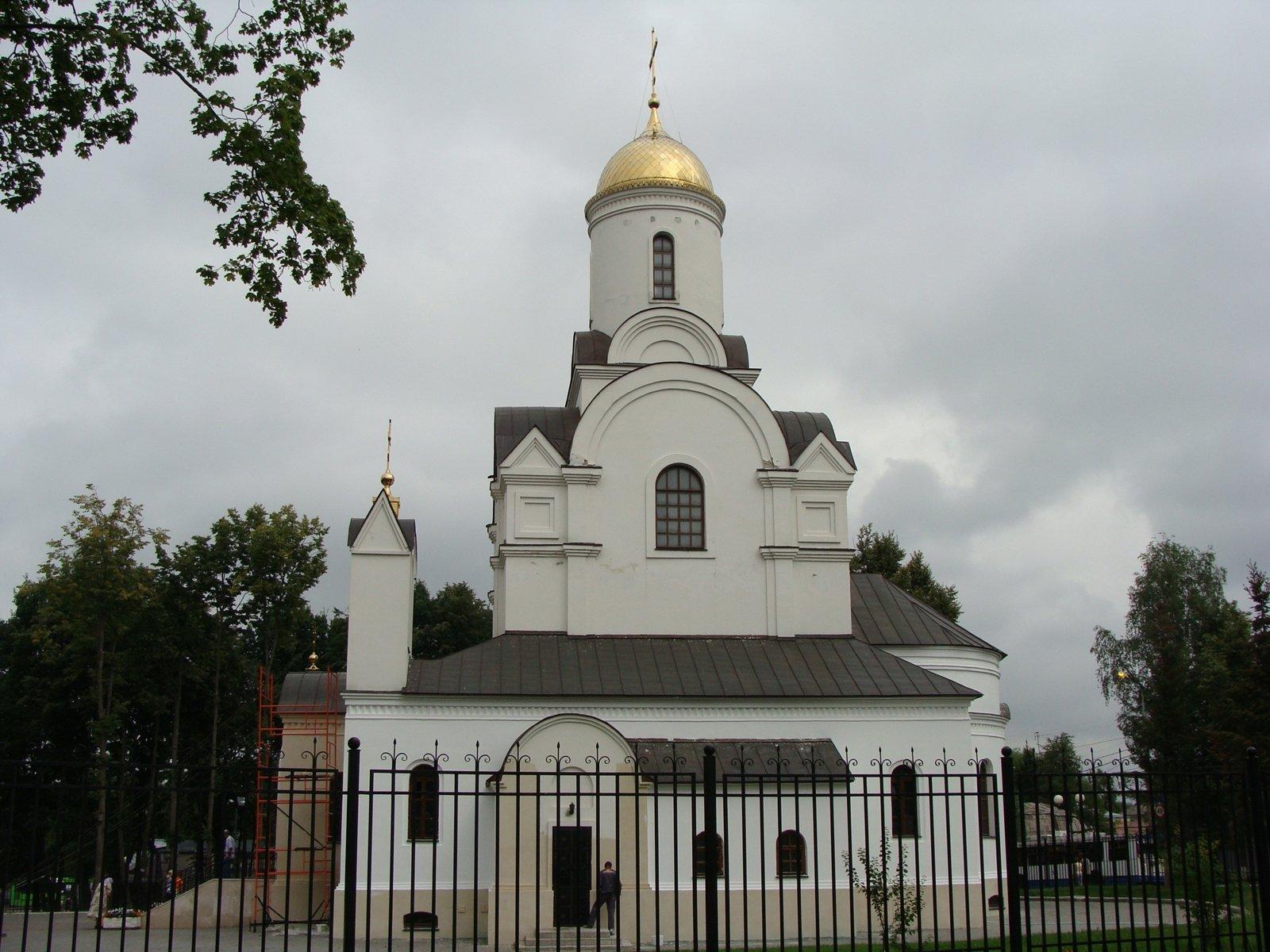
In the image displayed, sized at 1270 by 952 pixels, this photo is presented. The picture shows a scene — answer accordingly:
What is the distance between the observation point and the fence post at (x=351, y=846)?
831 cm

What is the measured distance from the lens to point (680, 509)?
22531 millimetres

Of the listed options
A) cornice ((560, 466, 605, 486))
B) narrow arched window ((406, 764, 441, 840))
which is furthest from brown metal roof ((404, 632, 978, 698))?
cornice ((560, 466, 605, 486))

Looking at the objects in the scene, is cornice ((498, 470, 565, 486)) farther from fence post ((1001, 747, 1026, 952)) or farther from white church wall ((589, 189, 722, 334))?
fence post ((1001, 747, 1026, 952))

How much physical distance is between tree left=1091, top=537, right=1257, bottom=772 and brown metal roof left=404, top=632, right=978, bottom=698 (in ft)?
61.8

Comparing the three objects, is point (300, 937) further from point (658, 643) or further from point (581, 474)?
point (581, 474)

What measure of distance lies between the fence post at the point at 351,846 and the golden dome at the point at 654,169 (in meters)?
19.6

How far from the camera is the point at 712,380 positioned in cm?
2308

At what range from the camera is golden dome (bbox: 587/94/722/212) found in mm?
26172

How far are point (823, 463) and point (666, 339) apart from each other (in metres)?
4.45

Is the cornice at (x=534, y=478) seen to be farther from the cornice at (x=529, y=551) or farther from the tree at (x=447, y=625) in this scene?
the tree at (x=447, y=625)

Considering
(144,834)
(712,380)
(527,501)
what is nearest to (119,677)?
(527,501)

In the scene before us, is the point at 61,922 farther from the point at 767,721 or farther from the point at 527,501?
the point at 767,721

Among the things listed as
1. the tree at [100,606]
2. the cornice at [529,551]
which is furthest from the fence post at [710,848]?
the tree at [100,606]

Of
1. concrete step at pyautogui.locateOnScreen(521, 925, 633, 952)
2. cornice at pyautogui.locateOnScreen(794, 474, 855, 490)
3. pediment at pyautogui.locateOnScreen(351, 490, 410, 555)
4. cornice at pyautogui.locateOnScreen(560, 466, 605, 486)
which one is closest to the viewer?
concrete step at pyautogui.locateOnScreen(521, 925, 633, 952)
